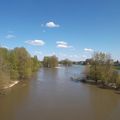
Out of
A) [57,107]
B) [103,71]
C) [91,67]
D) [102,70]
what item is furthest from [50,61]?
[57,107]

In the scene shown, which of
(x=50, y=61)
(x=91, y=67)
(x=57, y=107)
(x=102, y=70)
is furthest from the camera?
(x=50, y=61)

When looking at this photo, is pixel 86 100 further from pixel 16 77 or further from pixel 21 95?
pixel 16 77

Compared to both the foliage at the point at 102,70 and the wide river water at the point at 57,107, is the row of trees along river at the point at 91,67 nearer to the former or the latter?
the foliage at the point at 102,70

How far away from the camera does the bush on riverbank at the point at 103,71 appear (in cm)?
4050

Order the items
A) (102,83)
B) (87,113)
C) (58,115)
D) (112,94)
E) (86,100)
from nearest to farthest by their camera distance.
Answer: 1. (58,115)
2. (87,113)
3. (86,100)
4. (112,94)
5. (102,83)

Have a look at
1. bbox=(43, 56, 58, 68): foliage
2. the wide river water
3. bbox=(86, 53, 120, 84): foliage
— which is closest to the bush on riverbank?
bbox=(86, 53, 120, 84): foliage

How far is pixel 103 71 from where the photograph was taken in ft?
144

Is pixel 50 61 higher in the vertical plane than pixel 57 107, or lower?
higher

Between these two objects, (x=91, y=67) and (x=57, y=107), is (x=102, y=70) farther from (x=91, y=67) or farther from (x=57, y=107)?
(x=57, y=107)

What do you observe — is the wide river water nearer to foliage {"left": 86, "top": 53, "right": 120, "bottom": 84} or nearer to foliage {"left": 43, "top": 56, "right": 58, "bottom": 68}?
foliage {"left": 86, "top": 53, "right": 120, "bottom": 84}

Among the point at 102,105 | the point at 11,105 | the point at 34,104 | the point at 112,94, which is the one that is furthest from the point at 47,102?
the point at 112,94

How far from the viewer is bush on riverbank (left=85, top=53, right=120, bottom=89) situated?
4050cm

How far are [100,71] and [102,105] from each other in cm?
1928

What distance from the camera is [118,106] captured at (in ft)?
85.6
